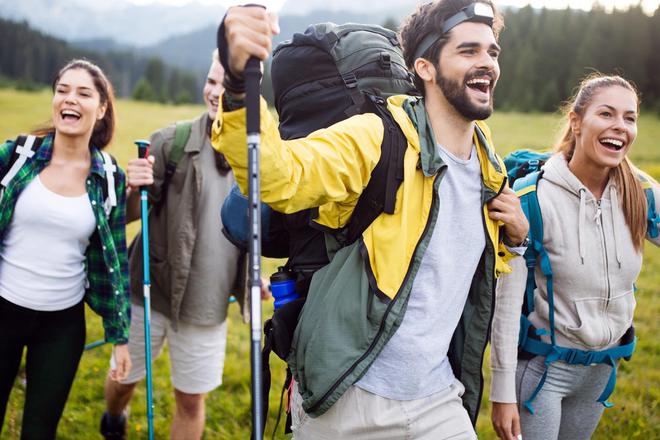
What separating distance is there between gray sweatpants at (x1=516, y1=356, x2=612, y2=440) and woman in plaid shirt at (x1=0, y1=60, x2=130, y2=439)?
9.50 feet

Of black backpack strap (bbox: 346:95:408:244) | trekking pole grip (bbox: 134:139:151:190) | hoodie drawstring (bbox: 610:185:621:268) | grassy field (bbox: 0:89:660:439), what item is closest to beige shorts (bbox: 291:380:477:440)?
black backpack strap (bbox: 346:95:408:244)

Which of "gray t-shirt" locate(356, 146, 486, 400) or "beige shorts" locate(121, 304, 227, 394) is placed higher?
"gray t-shirt" locate(356, 146, 486, 400)

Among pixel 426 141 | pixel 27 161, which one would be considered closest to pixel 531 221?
pixel 426 141

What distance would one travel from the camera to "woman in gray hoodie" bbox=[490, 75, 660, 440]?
3.46m

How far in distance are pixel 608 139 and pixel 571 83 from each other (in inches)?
2921

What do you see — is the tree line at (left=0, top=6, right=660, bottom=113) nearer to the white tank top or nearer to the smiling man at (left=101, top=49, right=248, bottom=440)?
the smiling man at (left=101, top=49, right=248, bottom=440)

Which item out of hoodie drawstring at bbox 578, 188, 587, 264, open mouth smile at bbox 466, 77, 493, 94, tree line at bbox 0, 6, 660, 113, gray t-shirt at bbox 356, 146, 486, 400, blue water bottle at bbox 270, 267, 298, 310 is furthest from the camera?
tree line at bbox 0, 6, 660, 113

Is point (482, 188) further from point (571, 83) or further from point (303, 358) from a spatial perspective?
point (571, 83)

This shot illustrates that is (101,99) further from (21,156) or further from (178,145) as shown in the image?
(21,156)

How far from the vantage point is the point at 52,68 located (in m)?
72.0

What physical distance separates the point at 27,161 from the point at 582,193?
3.80 metres

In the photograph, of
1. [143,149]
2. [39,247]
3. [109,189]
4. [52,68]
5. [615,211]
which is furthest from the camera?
[52,68]

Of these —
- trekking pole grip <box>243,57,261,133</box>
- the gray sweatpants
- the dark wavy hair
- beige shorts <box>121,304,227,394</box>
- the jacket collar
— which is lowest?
beige shorts <box>121,304,227,394</box>

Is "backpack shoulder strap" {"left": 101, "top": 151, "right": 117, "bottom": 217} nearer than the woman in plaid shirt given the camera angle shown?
No
